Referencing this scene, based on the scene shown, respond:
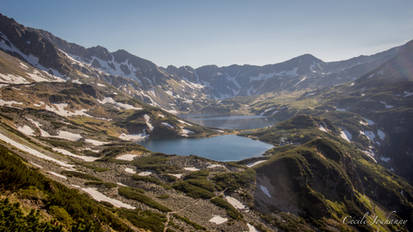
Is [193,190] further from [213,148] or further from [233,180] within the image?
[213,148]

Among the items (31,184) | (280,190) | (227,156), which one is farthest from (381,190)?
(31,184)

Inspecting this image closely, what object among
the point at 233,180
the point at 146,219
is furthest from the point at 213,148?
the point at 146,219

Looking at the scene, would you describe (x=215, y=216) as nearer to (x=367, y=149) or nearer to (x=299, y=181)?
(x=299, y=181)

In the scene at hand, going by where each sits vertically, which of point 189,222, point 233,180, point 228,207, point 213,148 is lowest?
point 213,148

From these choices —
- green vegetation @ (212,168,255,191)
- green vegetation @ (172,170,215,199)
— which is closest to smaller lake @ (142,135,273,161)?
green vegetation @ (212,168,255,191)

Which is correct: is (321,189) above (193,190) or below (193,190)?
below

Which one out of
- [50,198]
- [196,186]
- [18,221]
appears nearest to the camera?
[18,221]

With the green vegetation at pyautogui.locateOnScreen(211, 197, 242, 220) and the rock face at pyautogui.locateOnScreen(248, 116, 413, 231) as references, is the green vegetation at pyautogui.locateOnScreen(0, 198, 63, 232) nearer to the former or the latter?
the green vegetation at pyautogui.locateOnScreen(211, 197, 242, 220)

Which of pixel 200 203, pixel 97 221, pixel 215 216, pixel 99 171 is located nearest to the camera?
pixel 97 221

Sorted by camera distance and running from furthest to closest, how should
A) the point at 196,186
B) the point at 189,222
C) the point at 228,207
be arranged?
1. the point at 196,186
2. the point at 228,207
3. the point at 189,222
